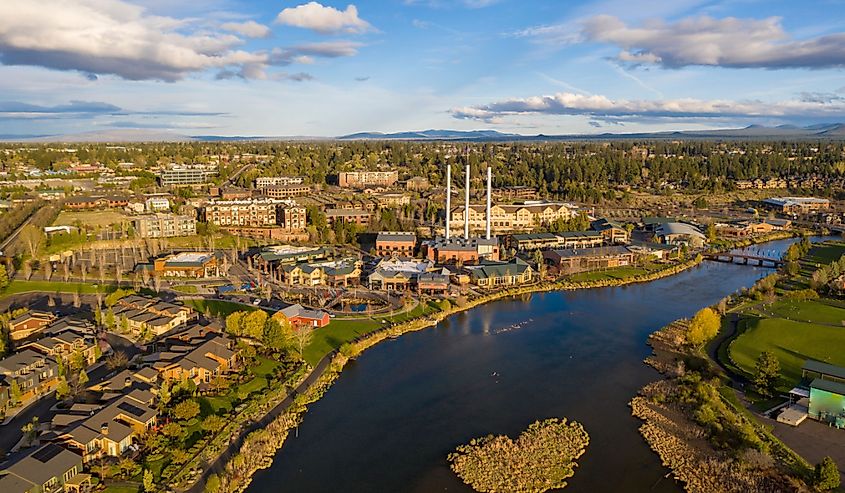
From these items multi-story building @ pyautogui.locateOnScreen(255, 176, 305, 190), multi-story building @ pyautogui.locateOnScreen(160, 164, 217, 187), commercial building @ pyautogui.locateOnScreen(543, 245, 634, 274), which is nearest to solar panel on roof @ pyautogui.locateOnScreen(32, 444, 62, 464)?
commercial building @ pyautogui.locateOnScreen(543, 245, 634, 274)

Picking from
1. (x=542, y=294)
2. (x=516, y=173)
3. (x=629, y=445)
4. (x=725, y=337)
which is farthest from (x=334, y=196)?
(x=629, y=445)

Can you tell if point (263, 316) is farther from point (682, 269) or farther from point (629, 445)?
point (682, 269)

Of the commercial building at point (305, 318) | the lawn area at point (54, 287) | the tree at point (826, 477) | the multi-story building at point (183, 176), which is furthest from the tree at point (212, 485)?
the multi-story building at point (183, 176)

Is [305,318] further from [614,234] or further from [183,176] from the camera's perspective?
[183,176]

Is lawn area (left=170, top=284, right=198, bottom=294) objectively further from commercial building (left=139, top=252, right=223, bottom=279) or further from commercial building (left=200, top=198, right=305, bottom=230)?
commercial building (left=200, top=198, right=305, bottom=230)

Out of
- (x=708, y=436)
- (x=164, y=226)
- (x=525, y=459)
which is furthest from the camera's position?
(x=164, y=226)

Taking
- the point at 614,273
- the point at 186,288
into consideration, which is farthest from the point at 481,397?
the point at 614,273

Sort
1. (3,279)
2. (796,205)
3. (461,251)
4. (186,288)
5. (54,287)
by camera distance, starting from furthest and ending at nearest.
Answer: (796,205) < (461,251) < (54,287) < (186,288) < (3,279)
